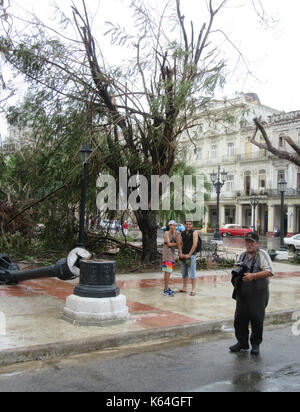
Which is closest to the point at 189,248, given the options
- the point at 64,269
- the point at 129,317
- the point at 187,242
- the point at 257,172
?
the point at 187,242

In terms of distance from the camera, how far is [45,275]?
291 inches

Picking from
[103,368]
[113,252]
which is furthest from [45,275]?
[113,252]

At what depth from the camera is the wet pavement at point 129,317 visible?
19.2 ft

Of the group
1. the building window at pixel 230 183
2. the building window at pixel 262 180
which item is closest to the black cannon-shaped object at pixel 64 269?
the building window at pixel 262 180

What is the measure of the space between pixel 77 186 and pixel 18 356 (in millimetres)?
8126

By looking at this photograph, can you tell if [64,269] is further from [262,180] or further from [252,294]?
[262,180]

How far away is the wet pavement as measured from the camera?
5.86m

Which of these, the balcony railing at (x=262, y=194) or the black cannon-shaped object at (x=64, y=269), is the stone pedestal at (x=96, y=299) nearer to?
the black cannon-shaped object at (x=64, y=269)

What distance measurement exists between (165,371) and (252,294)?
163 centimetres

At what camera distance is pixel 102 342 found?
6043 mm

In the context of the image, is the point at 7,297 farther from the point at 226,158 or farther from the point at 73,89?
the point at 226,158

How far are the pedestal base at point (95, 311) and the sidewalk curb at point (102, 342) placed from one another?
0.61m

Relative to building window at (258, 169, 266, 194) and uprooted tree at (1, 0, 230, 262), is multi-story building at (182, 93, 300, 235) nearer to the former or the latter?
building window at (258, 169, 266, 194)

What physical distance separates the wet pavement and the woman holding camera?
4.00 feet
